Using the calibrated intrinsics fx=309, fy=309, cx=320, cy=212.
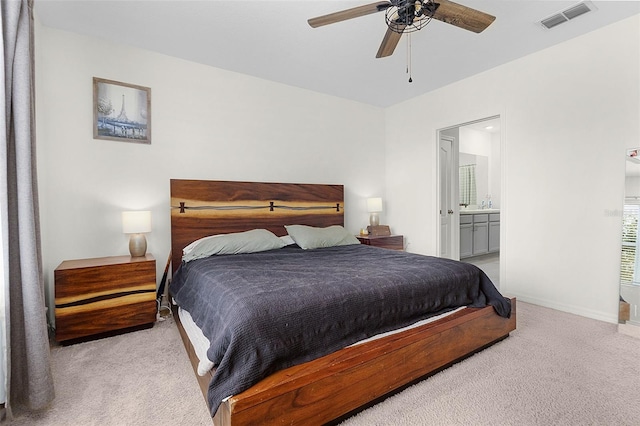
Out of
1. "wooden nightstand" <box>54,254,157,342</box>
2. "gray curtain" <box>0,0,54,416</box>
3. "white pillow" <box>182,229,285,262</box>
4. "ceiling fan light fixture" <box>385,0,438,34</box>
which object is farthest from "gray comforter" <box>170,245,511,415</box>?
"ceiling fan light fixture" <box>385,0,438,34</box>

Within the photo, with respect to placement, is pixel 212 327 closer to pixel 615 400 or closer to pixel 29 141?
pixel 29 141

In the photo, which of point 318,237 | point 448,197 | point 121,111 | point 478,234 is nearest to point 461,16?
point 318,237

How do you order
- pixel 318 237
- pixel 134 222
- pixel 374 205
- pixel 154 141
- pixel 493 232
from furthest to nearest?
pixel 493 232
pixel 374 205
pixel 318 237
pixel 154 141
pixel 134 222

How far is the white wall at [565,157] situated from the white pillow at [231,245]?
263cm

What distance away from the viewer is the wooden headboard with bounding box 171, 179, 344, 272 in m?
3.12

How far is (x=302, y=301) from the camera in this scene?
5.09 ft

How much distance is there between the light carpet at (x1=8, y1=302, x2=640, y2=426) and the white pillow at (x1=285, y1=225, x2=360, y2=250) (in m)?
1.46

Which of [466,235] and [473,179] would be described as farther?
[473,179]

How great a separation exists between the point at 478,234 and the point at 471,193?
1.27m

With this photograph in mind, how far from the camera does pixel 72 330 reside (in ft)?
7.55

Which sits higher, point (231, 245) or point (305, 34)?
point (305, 34)

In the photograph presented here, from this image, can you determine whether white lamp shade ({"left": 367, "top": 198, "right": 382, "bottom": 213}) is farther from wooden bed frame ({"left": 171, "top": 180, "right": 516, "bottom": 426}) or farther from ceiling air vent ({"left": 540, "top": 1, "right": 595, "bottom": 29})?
ceiling air vent ({"left": 540, "top": 1, "right": 595, "bottom": 29})

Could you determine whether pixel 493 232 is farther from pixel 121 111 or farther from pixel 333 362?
pixel 121 111

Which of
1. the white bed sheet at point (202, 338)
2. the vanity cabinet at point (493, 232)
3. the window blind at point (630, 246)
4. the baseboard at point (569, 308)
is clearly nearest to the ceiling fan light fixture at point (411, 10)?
the white bed sheet at point (202, 338)
